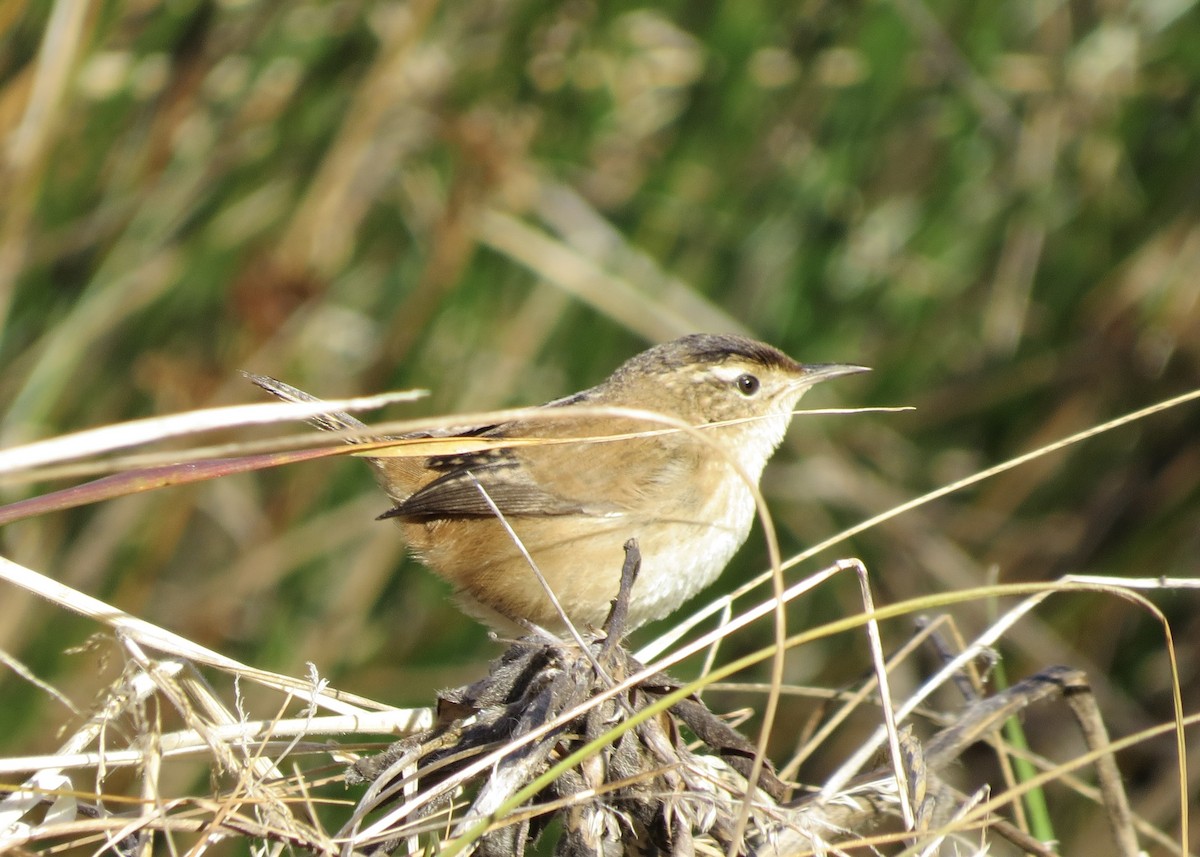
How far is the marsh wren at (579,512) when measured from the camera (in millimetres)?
3133

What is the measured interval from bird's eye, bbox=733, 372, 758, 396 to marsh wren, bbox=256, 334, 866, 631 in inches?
2.6

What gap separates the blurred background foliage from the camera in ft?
14.3

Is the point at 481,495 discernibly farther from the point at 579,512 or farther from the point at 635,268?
the point at 635,268

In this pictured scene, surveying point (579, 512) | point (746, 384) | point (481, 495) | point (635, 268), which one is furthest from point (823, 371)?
point (635, 268)

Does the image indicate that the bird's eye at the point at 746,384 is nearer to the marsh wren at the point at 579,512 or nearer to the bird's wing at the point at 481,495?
the marsh wren at the point at 579,512

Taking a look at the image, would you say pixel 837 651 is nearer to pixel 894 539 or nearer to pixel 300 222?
pixel 894 539

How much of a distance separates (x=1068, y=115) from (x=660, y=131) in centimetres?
160

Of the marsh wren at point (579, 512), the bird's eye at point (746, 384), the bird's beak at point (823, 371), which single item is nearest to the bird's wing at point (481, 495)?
the marsh wren at point (579, 512)

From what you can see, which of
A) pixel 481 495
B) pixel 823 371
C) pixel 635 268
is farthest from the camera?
pixel 635 268

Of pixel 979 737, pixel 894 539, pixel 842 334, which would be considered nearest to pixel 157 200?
pixel 842 334

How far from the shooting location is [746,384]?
362cm

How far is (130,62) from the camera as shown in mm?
4297

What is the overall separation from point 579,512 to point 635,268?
1.92 metres

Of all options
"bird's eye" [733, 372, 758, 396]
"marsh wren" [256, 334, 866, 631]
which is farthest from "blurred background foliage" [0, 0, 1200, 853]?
"marsh wren" [256, 334, 866, 631]
